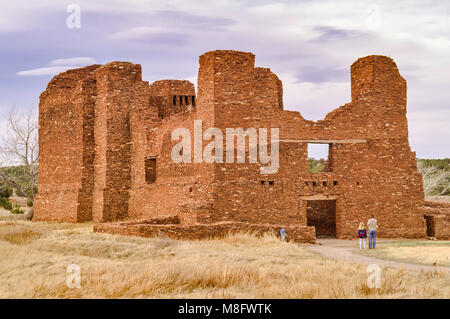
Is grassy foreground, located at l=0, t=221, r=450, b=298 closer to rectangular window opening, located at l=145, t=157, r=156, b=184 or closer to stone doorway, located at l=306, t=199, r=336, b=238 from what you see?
stone doorway, located at l=306, t=199, r=336, b=238

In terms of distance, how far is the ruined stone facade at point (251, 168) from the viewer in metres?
21.1

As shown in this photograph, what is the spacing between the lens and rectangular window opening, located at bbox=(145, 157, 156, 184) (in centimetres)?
2578

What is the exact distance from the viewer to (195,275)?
10.6 m

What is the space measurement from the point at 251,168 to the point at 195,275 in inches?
439

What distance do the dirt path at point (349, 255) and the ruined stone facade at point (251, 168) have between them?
44.2 inches

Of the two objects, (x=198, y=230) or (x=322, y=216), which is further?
(x=322, y=216)

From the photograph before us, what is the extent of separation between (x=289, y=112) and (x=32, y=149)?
18565mm

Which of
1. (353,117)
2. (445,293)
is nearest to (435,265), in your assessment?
(445,293)

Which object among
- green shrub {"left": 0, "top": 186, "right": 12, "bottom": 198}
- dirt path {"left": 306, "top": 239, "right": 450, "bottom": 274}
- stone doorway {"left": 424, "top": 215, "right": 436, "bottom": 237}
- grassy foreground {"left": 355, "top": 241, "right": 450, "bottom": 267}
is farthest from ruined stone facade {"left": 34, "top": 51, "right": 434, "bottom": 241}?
green shrub {"left": 0, "top": 186, "right": 12, "bottom": 198}

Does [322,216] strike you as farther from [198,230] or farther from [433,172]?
[433,172]

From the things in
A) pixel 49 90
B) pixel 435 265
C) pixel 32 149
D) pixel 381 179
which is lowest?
pixel 435 265

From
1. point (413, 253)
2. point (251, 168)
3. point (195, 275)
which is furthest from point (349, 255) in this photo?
point (195, 275)
